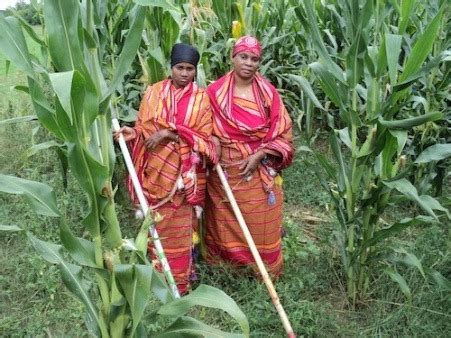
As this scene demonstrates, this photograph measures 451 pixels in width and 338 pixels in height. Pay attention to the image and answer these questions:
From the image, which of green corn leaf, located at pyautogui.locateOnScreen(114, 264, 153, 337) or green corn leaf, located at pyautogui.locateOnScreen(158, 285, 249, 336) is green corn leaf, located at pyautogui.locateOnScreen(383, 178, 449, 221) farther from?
green corn leaf, located at pyautogui.locateOnScreen(114, 264, 153, 337)

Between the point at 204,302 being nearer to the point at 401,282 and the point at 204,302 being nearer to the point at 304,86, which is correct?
the point at 401,282

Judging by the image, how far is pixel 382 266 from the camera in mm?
3264

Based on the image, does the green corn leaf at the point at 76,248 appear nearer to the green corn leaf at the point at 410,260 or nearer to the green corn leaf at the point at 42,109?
the green corn leaf at the point at 42,109

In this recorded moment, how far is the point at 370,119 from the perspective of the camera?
2770 mm

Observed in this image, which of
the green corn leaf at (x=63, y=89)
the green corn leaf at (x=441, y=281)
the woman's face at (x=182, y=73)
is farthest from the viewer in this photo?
the woman's face at (x=182, y=73)

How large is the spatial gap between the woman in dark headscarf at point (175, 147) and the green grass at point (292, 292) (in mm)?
493

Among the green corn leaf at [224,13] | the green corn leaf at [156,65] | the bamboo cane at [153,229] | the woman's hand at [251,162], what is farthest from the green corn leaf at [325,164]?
the green corn leaf at [224,13]

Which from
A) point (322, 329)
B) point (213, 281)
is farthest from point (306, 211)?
point (322, 329)

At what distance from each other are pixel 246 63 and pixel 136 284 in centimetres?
169

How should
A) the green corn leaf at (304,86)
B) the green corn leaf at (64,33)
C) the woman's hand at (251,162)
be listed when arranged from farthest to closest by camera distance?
the woman's hand at (251,162), the green corn leaf at (304,86), the green corn leaf at (64,33)

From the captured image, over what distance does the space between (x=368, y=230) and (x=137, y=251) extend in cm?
156

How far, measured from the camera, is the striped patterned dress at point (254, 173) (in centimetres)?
326

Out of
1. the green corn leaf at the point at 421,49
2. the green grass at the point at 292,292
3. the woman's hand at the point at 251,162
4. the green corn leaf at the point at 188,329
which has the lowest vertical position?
the green grass at the point at 292,292

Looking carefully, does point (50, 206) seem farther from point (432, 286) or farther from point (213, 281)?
point (432, 286)
